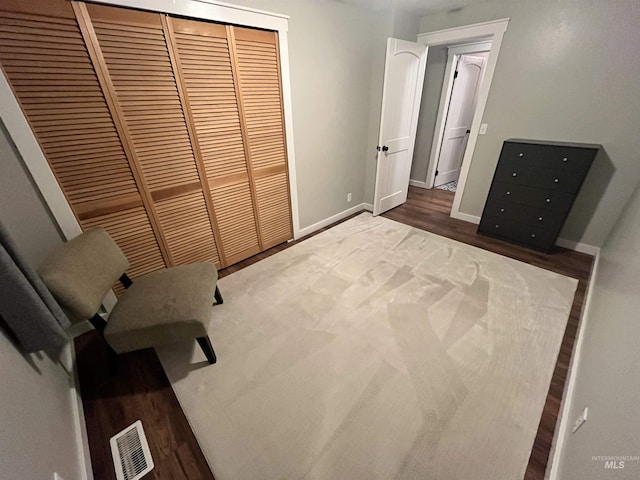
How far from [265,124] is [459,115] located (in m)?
3.55

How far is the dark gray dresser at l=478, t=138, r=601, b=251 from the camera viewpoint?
222 centimetres

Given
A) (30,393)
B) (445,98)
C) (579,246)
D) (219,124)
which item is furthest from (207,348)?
(445,98)

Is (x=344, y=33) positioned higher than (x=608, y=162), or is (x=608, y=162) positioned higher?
(x=344, y=33)

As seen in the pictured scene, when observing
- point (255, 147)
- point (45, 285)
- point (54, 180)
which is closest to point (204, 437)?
point (45, 285)

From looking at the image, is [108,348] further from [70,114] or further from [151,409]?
[70,114]

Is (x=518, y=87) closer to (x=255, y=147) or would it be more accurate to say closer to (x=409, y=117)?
(x=409, y=117)

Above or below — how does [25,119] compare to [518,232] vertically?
above

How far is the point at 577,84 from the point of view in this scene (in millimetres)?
2205

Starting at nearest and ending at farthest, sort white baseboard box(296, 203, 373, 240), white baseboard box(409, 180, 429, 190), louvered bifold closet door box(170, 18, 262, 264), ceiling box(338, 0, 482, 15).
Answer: louvered bifold closet door box(170, 18, 262, 264) < ceiling box(338, 0, 482, 15) < white baseboard box(296, 203, 373, 240) < white baseboard box(409, 180, 429, 190)

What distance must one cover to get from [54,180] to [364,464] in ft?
7.33

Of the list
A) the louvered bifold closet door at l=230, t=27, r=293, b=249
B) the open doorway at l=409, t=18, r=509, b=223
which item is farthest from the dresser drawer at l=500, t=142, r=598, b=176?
the louvered bifold closet door at l=230, t=27, r=293, b=249

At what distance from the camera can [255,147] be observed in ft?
7.26

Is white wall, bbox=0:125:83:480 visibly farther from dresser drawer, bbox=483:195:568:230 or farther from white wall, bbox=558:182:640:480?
dresser drawer, bbox=483:195:568:230

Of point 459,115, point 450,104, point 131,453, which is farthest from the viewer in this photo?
point 459,115
